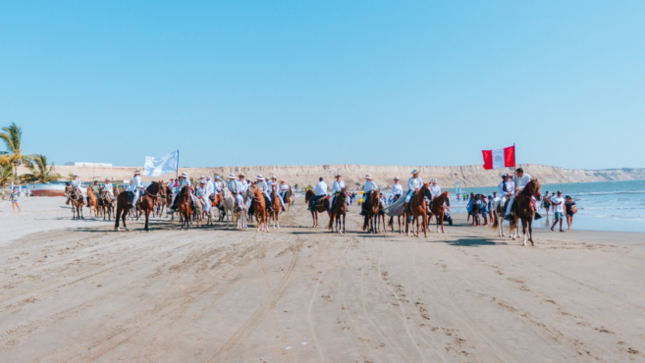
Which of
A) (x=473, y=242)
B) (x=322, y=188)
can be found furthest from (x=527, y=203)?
(x=322, y=188)

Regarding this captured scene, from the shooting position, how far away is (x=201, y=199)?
20953 millimetres

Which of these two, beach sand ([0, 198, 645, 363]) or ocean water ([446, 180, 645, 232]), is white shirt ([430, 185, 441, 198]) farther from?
ocean water ([446, 180, 645, 232])

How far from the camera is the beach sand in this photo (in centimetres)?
514

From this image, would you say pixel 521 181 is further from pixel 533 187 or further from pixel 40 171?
pixel 40 171

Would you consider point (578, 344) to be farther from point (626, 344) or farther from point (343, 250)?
point (343, 250)

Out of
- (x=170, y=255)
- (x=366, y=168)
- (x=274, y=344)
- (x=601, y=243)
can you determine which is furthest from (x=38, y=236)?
(x=366, y=168)

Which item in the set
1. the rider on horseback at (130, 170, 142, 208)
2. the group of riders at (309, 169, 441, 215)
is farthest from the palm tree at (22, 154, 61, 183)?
the group of riders at (309, 169, 441, 215)

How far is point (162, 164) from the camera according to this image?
21.7m

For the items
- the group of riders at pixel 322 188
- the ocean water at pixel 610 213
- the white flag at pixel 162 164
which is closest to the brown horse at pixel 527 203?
the group of riders at pixel 322 188

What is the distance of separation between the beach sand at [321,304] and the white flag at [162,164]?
27.6ft

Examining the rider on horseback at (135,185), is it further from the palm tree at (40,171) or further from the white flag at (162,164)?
the palm tree at (40,171)

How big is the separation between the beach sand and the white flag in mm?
8405

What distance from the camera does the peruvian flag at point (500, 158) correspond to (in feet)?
61.5

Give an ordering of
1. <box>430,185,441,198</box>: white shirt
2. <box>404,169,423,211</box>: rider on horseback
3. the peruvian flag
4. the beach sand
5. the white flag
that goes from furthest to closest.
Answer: the white flag → the peruvian flag → <box>430,185,441,198</box>: white shirt → <box>404,169,423,211</box>: rider on horseback → the beach sand
